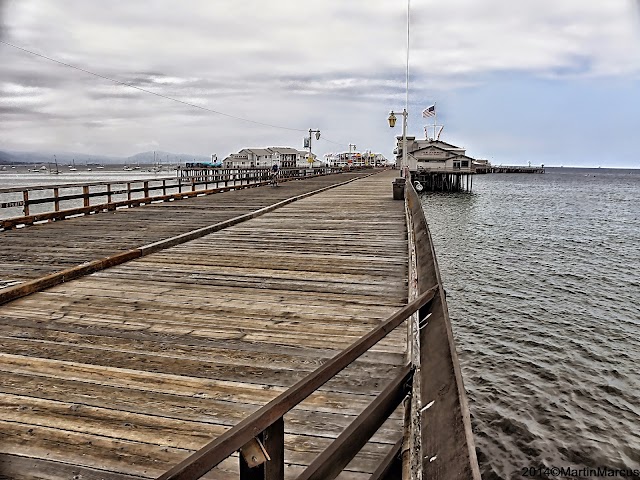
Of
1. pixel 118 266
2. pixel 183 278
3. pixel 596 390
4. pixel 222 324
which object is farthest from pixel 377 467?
pixel 596 390

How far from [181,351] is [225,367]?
0.52 meters

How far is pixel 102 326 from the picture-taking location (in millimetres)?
4719

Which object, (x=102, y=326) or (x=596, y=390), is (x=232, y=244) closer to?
(x=102, y=326)

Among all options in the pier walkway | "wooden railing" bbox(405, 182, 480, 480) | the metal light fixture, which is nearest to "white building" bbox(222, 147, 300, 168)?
the metal light fixture

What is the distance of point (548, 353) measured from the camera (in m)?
10.9

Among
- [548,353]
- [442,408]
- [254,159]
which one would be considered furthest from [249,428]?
[254,159]

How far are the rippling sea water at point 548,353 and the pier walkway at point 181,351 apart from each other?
11.0ft

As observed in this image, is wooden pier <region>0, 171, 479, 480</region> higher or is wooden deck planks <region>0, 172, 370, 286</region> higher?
wooden deck planks <region>0, 172, 370, 286</region>

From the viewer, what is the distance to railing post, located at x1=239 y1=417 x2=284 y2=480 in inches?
60.5

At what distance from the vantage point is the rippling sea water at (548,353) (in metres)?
7.67

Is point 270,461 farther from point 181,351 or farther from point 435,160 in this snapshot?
point 435,160

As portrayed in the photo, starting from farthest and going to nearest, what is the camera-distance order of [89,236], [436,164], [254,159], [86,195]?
→ 1. [254,159]
2. [436,164]
3. [86,195]
4. [89,236]

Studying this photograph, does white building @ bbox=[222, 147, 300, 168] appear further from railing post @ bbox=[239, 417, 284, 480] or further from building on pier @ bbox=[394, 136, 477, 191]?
railing post @ bbox=[239, 417, 284, 480]

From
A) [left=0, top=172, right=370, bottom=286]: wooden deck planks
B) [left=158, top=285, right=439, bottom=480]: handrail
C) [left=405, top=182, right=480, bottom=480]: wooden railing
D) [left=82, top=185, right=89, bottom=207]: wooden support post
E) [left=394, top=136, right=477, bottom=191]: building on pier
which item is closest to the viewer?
[left=158, top=285, right=439, bottom=480]: handrail
